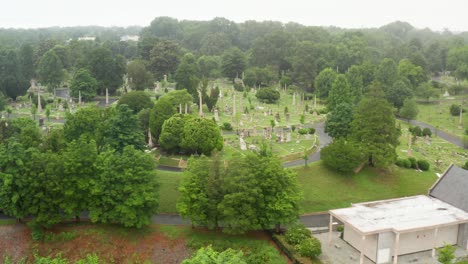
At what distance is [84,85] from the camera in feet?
242

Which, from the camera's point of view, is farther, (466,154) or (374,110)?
(466,154)

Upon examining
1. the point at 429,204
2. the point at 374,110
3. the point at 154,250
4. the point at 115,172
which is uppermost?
the point at 374,110

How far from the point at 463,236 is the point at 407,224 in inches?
214

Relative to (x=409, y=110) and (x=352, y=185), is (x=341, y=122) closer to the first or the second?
(x=352, y=185)

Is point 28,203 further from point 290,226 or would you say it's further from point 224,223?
point 290,226

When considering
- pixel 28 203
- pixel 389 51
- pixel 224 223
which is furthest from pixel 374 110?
pixel 389 51

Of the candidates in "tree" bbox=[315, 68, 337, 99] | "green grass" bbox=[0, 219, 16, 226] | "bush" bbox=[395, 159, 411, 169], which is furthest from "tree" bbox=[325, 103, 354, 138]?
"green grass" bbox=[0, 219, 16, 226]

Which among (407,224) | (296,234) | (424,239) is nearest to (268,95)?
(296,234)

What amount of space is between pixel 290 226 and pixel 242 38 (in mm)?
115986

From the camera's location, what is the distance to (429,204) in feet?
112

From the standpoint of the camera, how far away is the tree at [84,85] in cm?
7388

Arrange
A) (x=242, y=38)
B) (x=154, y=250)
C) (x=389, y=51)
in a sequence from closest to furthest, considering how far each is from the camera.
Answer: (x=154, y=250)
(x=389, y=51)
(x=242, y=38)

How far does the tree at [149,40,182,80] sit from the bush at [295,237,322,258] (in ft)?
228

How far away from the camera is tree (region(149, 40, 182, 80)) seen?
93.8 metres
